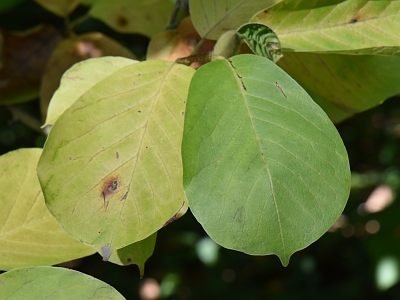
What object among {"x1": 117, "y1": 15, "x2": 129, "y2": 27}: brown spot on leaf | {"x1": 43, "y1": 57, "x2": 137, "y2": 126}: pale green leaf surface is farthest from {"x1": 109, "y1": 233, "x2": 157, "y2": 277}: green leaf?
{"x1": 117, "y1": 15, "x2": 129, "y2": 27}: brown spot on leaf

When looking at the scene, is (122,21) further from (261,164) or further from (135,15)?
(261,164)

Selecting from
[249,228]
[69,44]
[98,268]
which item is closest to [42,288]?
[249,228]

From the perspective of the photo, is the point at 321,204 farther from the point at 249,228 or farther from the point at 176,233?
the point at 176,233

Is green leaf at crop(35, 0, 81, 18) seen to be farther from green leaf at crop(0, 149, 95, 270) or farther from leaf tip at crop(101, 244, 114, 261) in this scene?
leaf tip at crop(101, 244, 114, 261)

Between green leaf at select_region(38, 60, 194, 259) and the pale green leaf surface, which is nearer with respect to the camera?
green leaf at select_region(38, 60, 194, 259)

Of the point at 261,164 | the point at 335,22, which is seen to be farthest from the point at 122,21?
the point at 261,164

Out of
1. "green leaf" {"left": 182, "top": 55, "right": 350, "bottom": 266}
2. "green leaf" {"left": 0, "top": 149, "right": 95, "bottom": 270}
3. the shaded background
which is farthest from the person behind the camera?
the shaded background
